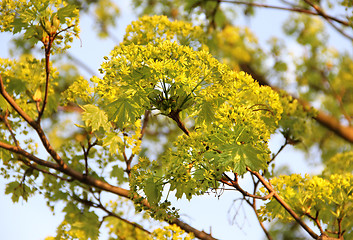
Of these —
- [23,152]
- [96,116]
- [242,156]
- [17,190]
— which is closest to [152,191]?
[242,156]

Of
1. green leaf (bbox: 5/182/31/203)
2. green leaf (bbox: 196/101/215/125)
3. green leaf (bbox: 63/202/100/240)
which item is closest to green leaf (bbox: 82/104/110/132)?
green leaf (bbox: 196/101/215/125)

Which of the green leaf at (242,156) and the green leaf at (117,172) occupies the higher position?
the green leaf at (117,172)

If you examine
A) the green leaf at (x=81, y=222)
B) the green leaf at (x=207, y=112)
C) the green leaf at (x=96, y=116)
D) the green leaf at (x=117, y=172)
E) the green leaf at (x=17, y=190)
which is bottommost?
the green leaf at (x=207, y=112)

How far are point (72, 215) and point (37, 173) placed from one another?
62cm

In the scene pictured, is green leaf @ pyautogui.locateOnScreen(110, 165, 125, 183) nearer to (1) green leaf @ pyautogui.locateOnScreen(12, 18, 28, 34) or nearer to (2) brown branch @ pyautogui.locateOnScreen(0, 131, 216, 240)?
(2) brown branch @ pyautogui.locateOnScreen(0, 131, 216, 240)

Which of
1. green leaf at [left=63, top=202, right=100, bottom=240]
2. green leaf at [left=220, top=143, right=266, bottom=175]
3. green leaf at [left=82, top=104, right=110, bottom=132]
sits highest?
green leaf at [left=82, top=104, right=110, bottom=132]

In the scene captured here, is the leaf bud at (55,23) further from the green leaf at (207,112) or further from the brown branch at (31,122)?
the green leaf at (207,112)

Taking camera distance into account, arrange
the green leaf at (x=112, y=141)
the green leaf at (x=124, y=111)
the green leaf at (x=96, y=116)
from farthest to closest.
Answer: the green leaf at (x=112, y=141), the green leaf at (x=96, y=116), the green leaf at (x=124, y=111)

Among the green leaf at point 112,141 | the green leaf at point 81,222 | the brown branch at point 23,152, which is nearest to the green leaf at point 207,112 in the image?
the green leaf at point 112,141

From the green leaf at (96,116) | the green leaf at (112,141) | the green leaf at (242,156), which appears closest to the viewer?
the green leaf at (242,156)

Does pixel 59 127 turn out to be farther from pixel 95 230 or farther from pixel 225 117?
pixel 225 117

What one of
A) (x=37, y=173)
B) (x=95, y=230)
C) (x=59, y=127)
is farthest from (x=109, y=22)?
(x=95, y=230)

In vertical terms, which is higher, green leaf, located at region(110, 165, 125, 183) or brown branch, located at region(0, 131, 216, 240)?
green leaf, located at region(110, 165, 125, 183)

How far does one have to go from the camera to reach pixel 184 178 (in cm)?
245
